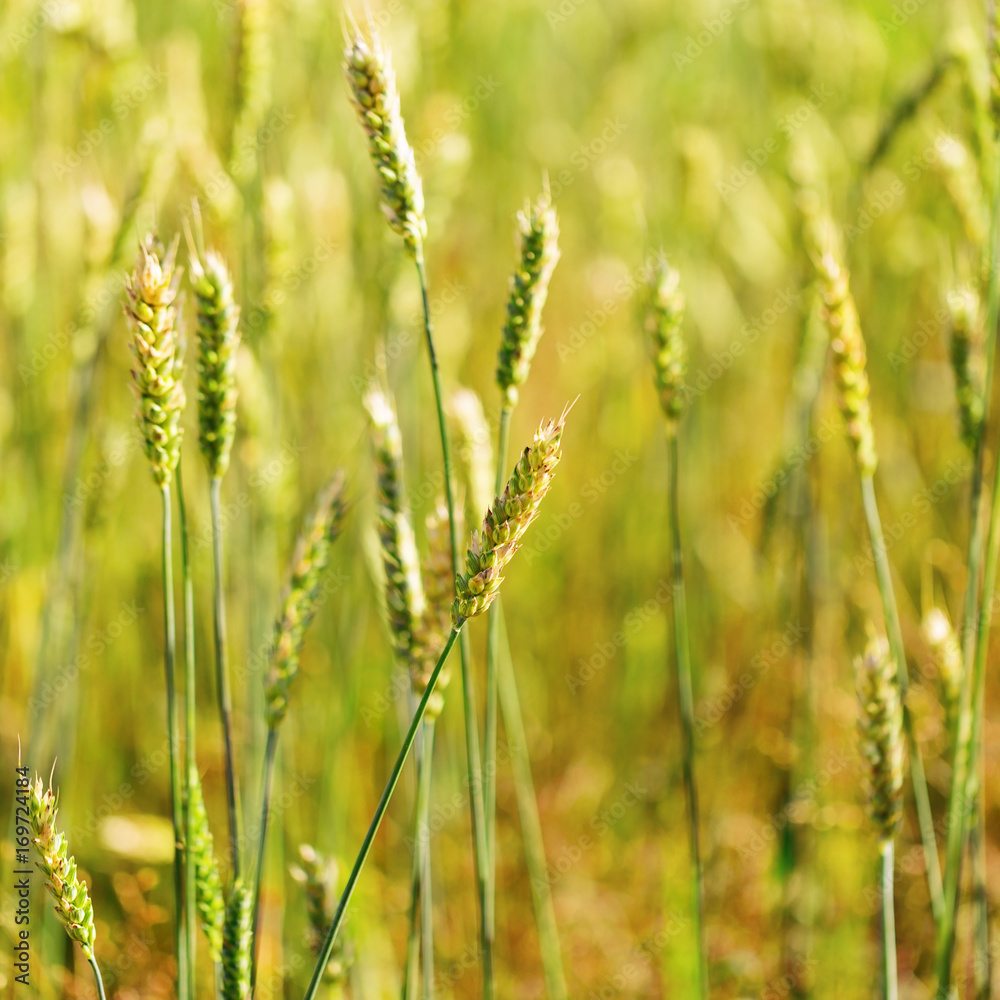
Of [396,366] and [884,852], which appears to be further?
[396,366]

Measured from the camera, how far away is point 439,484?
1953 millimetres

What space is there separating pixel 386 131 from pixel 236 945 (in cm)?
81

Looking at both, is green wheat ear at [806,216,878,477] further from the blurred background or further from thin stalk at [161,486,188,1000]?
thin stalk at [161,486,188,1000]

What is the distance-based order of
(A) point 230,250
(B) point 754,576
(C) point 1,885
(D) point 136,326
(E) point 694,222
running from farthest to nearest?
(B) point 754,576 < (E) point 694,222 < (A) point 230,250 < (C) point 1,885 < (D) point 136,326

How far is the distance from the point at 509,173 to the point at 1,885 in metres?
2.84

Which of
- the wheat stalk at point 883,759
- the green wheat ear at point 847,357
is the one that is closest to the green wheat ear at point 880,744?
the wheat stalk at point 883,759

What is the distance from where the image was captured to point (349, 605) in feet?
5.86

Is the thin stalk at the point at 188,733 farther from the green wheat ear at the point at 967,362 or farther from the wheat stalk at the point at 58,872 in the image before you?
the green wheat ear at the point at 967,362

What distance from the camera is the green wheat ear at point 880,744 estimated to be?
1005 millimetres

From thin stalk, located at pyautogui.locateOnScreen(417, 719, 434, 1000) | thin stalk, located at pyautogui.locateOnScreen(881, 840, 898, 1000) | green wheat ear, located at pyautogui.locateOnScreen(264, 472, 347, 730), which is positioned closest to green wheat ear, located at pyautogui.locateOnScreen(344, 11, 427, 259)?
green wheat ear, located at pyautogui.locateOnScreen(264, 472, 347, 730)

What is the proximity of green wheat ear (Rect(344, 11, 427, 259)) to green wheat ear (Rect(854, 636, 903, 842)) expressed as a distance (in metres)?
0.68

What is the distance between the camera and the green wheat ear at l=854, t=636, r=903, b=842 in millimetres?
1005

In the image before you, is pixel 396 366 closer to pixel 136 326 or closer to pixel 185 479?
pixel 185 479

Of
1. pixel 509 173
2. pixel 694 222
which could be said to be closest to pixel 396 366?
pixel 694 222
